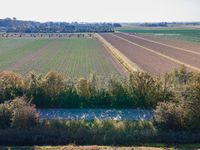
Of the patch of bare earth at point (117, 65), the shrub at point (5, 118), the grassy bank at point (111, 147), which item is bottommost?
the grassy bank at point (111, 147)

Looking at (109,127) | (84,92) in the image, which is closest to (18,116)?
(109,127)

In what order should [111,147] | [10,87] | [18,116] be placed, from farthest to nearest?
[10,87] → [18,116] → [111,147]

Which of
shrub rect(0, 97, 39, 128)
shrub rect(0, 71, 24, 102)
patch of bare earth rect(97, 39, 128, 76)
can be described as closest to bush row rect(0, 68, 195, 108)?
shrub rect(0, 71, 24, 102)

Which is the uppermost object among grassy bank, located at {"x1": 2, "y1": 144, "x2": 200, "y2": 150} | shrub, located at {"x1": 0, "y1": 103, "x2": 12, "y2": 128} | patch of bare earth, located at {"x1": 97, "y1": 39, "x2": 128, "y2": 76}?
shrub, located at {"x1": 0, "y1": 103, "x2": 12, "y2": 128}

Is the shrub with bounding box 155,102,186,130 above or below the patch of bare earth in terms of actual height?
above

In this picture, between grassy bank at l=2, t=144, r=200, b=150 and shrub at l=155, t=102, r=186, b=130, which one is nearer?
grassy bank at l=2, t=144, r=200, b=150

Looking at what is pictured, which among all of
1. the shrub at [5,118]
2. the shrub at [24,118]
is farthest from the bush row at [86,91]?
the shrub at [24,118]

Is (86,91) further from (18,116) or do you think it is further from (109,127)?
(18,116)

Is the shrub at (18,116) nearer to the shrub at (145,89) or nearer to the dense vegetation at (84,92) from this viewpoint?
the dense vegetation at (84,92)

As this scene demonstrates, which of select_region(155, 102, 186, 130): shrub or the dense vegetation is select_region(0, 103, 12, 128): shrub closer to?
the dense vegetation

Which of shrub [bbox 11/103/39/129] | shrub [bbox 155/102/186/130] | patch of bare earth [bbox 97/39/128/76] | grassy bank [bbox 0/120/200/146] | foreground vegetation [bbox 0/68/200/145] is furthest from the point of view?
patch of bare earth [bbox 97/39/128/76]

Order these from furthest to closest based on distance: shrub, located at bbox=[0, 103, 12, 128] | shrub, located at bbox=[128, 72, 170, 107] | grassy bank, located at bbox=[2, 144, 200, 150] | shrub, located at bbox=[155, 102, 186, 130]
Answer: shrub, located at bbox=[128, 72, 170, 107] < shrub, located at bbox=[0, 103, 12, 128] < shrub, located at bbox=[155, 102, 186, 130] < grassy bank, located at bbox=[2, 144, 200, 150]

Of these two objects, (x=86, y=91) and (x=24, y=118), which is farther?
(x=86, y=91)
